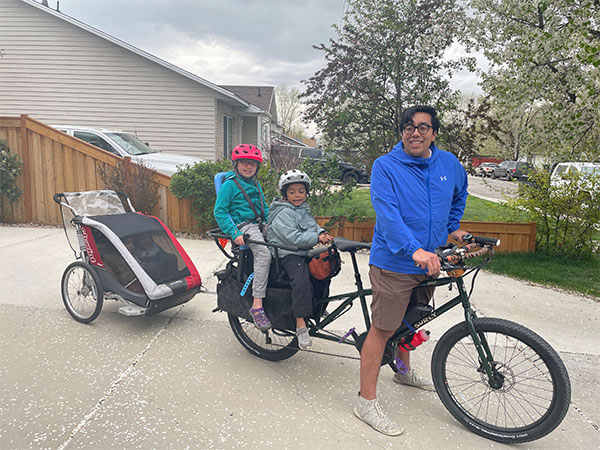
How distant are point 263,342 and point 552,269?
4.72 meters

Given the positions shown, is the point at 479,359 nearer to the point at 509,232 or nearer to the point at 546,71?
the point at 509,232

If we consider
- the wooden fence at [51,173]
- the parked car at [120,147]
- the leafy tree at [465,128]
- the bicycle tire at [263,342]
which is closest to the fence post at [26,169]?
the wooden fence at [51,173]

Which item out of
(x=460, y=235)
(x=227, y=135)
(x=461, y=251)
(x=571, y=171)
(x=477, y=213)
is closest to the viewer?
(x=461, y=251)

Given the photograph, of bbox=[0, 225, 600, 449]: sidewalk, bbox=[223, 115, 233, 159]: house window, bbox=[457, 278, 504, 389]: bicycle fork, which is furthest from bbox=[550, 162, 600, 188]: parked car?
bbox=[223, 115, 233, 159]: house window

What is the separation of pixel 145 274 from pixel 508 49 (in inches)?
290

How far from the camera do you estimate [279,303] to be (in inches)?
122

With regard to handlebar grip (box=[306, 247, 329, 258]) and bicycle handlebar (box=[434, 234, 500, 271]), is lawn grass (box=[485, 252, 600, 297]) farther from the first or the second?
handlebar grip (box=[306, 247, 329, 258])

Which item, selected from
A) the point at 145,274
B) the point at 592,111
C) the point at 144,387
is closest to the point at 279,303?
the point at 144,387

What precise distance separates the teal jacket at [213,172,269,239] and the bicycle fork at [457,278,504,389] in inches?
65.6

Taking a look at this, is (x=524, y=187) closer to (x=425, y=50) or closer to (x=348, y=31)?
(x=425, y=50)

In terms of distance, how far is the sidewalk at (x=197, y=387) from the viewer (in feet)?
8.30

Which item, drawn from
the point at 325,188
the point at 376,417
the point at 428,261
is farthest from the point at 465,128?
the point at 376,417

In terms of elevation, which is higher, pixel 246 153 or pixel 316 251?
pixel 246 153

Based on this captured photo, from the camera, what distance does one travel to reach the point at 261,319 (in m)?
3.13
